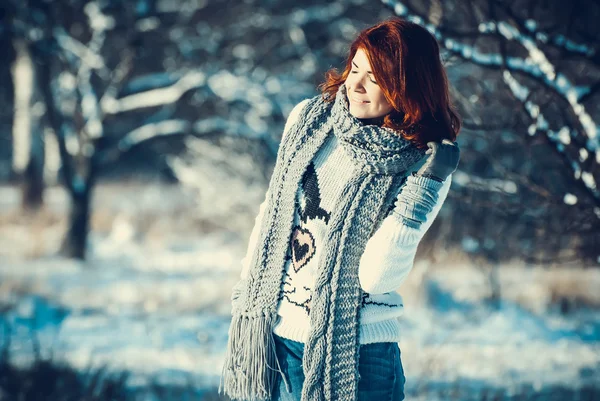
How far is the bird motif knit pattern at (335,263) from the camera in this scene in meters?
2.15

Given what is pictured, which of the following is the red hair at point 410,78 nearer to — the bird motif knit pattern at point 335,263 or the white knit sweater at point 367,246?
the bird motif knit pattern at point 335,263

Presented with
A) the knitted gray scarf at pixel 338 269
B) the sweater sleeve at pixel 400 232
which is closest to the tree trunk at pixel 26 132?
the knitted gray scarf at pixel 338 269

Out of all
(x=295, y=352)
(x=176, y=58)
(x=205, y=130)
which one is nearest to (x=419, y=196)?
(x=295, y=352)

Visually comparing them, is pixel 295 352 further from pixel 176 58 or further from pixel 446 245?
pixel 176 58

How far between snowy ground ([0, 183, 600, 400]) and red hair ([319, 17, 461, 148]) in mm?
3118

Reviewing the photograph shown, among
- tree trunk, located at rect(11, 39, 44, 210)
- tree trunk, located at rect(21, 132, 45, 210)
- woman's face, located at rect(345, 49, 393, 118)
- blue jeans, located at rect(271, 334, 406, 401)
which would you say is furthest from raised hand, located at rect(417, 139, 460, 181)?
tree trunk, located at rect(21, 132, 45, 210)

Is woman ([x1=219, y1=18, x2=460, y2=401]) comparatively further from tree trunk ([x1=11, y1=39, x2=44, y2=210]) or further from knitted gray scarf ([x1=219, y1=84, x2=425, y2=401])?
tree trunk ([x1=11, y1=39, x2=44, y2=210])

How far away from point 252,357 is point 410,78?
103 cm

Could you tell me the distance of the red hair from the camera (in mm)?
2137

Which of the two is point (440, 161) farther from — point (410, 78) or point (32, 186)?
point (32, 186)

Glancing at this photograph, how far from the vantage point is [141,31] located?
990cm

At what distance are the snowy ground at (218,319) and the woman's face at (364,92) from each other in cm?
314

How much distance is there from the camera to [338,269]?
2141 mm

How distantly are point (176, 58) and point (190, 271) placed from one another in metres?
3.56
